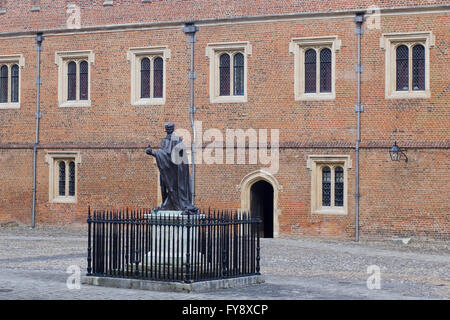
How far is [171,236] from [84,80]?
15715 mm

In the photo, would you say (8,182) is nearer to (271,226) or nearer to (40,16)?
(40,16)

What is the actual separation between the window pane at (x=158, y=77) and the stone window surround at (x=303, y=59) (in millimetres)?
4366

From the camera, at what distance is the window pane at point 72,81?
28.4 m

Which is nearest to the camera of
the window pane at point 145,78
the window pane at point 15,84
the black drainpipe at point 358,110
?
the black drainpipe at point 358,110

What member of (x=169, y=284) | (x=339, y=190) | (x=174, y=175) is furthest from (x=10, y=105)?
(x=169, y=284)

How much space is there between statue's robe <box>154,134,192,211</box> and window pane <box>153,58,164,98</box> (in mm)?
13327

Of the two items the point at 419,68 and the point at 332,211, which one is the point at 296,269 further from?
the point at 419,68

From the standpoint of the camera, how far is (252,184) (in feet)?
85.4

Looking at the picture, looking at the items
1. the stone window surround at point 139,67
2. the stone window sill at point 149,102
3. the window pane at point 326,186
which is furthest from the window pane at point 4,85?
the window pane at point 326,186

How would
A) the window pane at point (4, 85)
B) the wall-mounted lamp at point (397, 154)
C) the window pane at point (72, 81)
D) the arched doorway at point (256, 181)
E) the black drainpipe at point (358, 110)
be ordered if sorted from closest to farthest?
the wall-mounted lamp at point (397, 154) < the black drainpipe at point (358, 110) < the arched doorway at point (256, 181) < the window pane at point (72, 81) < the window pane at point (4, 85)

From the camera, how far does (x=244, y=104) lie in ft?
84.7

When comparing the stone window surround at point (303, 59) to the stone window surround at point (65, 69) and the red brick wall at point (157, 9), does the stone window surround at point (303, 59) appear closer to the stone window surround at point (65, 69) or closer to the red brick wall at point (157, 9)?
the red brick wall at point (157, 9)

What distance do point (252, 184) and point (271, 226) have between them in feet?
6.43

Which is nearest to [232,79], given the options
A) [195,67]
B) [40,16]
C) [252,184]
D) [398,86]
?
[195,67]
